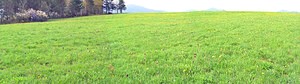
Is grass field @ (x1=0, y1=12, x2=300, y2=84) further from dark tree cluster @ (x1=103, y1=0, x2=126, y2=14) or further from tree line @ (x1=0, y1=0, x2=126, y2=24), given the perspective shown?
dark tree cluster @ (x1=103, y1=0, x2=126, y2=14)

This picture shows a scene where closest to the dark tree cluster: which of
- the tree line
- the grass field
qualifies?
the tree line

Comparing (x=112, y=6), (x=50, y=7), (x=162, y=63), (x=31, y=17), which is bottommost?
(x=162, y=63)

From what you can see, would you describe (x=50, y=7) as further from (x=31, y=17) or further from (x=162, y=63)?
(x=162, y=63)

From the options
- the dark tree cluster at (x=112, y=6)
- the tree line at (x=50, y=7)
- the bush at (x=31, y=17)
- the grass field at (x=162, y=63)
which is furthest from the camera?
the dark tree cluster at (x=112, y=6)

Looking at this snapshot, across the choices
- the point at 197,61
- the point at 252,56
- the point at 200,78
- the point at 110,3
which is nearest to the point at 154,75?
the point at 200,78

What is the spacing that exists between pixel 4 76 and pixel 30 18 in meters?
54.1

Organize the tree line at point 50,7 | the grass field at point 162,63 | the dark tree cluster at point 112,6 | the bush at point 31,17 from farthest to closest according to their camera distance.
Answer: the dark tree cluster at point 112,6 → the tree line at point 50,7 → the bush at point 31,17 → the grass field at point 162,63

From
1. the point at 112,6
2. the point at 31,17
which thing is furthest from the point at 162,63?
the point at 112,6

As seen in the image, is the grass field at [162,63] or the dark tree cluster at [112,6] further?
the dark tree cluster at [112,6]

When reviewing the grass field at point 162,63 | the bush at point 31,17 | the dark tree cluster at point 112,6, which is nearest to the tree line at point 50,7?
the bush at point 31,17

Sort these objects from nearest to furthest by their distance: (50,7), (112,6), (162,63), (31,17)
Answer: (162,63) < (31,17) < (50,7) < (112,6)

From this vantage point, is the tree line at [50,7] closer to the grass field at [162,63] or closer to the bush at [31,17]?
the bush at [31,17]

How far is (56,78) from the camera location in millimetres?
8648

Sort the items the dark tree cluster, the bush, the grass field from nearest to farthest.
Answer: the grass field
the bush
the dark tree cluster
